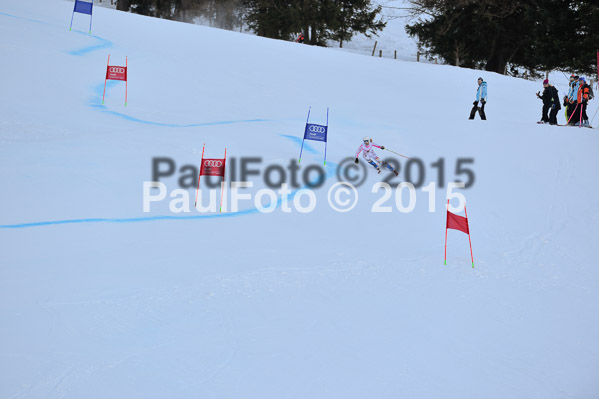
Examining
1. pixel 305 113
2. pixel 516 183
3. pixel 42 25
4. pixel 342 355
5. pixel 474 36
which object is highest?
pixel 474 36

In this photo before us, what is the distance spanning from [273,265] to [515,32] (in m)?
30.5

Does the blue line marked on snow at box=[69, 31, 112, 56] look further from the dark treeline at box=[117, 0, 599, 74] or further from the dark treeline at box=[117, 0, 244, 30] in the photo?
the dark treeline at box=[117, 0, 244, 30]

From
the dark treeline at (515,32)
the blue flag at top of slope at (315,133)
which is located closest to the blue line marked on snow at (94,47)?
the blue flag at top of slope at (315,133)

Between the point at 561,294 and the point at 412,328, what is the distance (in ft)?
7.90

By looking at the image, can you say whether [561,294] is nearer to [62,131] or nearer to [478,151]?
[478,151]

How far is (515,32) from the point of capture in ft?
110

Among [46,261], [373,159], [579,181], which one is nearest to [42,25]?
[373,159]

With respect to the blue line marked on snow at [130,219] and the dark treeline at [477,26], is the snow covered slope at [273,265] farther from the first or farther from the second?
the dark treeline at [477,26]

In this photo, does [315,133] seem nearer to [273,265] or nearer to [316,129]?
[316,129]

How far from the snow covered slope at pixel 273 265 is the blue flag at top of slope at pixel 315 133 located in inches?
23.1

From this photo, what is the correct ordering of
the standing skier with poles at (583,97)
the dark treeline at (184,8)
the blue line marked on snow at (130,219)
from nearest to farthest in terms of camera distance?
the blue line marked on snow at (130,219)
the standing skier with poles at (583,97)
the dark treeline at (184,8)

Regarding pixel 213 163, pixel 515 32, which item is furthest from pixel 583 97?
pixel 515 32

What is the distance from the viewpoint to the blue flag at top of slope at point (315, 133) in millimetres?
11805

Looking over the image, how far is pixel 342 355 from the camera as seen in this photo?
5668mm
